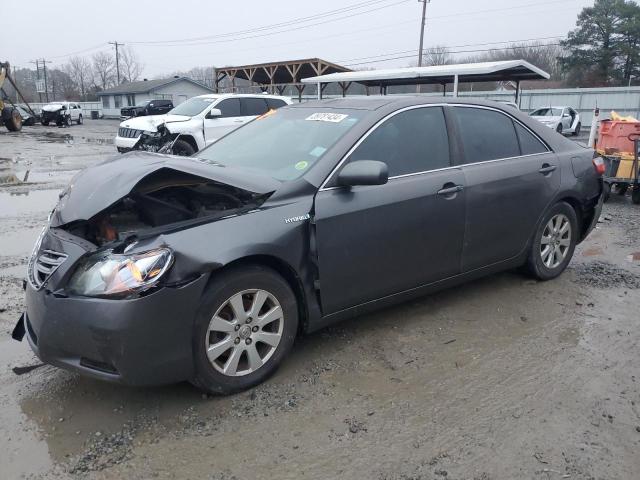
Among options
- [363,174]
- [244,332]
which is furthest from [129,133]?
[244,332]

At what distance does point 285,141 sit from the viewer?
13.0ft

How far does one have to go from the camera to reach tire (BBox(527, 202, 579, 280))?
4.80 meters

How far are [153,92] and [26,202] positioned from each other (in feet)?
167

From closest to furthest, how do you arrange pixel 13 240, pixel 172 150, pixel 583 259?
1. pixel 583 259
2. pixel 13 240
3. pixel 172 150

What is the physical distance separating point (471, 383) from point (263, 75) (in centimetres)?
3308

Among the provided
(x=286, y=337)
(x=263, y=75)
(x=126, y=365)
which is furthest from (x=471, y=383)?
(x=263, y=75)

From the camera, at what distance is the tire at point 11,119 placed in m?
29.7

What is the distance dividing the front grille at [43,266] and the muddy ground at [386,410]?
26.7 inches

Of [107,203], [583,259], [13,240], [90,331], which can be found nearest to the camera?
[90,331]

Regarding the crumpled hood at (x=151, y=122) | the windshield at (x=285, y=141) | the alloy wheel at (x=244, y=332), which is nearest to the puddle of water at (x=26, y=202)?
the crumpled hood at (x=151, y=122)

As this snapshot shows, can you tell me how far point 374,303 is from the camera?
146 inches

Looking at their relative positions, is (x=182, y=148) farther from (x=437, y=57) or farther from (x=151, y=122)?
(x=437, y=57)

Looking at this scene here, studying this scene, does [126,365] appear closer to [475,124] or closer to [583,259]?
[475,124]

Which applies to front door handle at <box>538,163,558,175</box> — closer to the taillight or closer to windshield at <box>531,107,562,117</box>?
the taillight
